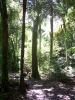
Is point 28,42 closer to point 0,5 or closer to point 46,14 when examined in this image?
point 46,14

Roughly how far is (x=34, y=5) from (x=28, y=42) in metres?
18.5

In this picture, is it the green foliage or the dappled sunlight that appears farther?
the green foliage

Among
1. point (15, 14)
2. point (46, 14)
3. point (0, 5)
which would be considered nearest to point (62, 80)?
point (46, 14)

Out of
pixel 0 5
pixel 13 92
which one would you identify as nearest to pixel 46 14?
pixel 0 5

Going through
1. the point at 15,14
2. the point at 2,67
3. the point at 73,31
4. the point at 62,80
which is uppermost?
the point at 15,14

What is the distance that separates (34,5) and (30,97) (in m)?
5.85

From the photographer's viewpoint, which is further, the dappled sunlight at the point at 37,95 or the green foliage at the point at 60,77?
the green foliage at the point at 60,77

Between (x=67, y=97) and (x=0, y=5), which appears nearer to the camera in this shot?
(x=67, y=97)

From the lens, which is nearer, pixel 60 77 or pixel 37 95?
pixel 37 95

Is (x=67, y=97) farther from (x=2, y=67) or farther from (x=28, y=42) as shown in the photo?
(x=28, y=42)

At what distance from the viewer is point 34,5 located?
1201 cm

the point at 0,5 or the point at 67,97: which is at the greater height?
the point at 0,5

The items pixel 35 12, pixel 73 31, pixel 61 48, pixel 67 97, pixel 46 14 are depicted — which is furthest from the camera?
pixel 61 48

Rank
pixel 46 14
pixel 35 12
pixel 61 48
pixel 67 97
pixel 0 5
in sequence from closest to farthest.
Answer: pixel 67 97 < pixel 0 5 < pixel 35 12 < pixel 46 14 < pixel 61 48
